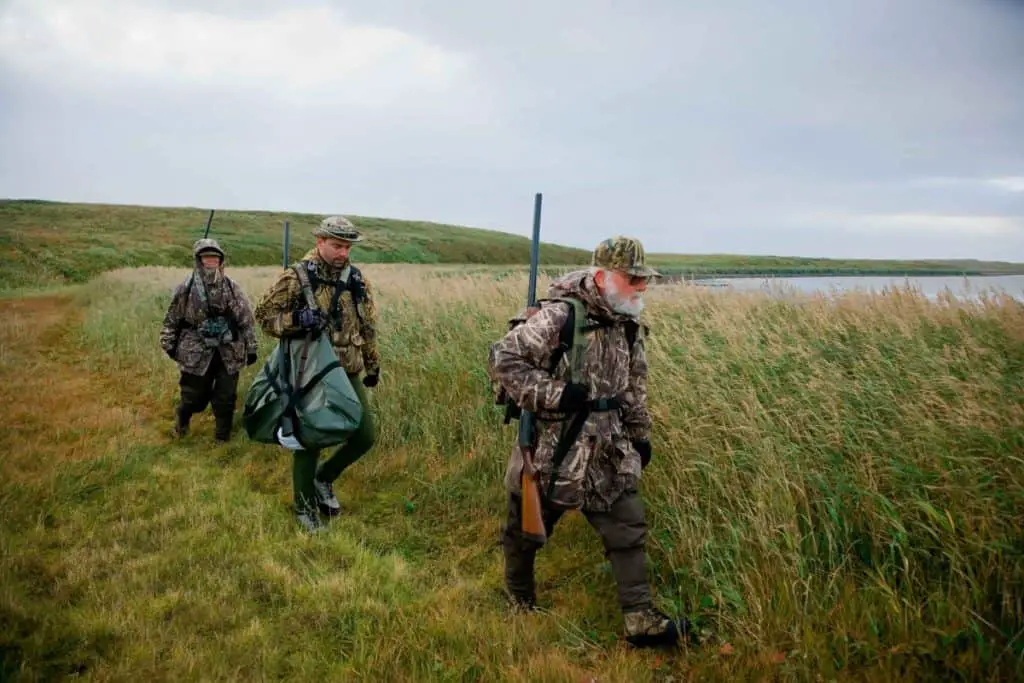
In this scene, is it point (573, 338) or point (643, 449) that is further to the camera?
point (643, 449)

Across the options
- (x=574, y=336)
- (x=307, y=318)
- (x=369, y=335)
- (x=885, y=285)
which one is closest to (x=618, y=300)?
(x=574, y=336)

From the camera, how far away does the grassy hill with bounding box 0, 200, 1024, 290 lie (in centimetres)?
3578

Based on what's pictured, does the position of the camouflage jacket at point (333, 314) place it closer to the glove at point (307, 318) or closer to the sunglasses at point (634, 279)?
the glove at point (307, 318)

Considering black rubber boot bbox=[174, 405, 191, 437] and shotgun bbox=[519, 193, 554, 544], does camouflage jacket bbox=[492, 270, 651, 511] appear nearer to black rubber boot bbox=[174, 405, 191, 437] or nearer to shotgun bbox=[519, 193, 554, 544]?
shotgun bbox=[519, 193, 554, 544]

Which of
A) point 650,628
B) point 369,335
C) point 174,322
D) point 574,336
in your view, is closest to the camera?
point 650,628

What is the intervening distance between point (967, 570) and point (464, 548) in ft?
10.1

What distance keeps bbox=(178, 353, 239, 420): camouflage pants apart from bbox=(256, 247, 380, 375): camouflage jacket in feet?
8.50

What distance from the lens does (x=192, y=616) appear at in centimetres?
338

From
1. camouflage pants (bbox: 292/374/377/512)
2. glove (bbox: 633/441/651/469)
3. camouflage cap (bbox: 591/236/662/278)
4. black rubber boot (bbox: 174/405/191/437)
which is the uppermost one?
camouflage cap (bbox: 591/236/662/278)

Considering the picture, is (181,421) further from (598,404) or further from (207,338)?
(598,404)

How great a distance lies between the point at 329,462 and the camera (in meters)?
4.97

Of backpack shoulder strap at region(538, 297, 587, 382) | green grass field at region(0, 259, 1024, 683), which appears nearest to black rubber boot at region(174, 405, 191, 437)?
green grass field at region(0, 259, 1024, 683)

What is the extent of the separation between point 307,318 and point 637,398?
102 inches

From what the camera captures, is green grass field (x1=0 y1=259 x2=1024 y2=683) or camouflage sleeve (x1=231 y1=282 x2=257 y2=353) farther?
camouflage sleeve (x1=231 y1=282 x2=257 y2=353)
